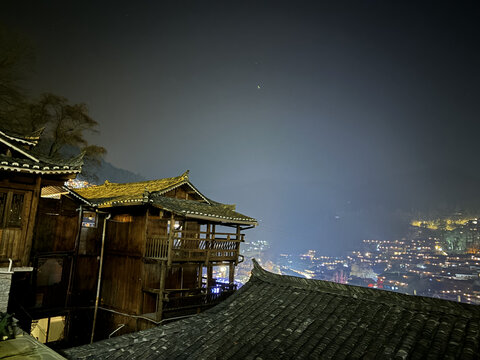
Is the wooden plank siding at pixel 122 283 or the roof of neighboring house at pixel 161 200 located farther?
the wooden plank siding at pixel 122 283

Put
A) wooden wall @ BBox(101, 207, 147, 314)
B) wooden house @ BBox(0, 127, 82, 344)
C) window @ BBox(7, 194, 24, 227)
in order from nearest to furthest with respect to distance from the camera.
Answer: wooden house @ BBox(0, 127, 82, 344)
window @ BBox(7, 194, 24, 227)
wooden wall @ BBox(101, 207, 147, 314)

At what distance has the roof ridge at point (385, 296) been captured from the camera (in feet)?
22.3

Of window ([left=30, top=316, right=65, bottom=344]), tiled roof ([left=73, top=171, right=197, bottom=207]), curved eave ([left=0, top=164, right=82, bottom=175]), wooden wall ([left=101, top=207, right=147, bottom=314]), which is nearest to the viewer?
curved eave ([left=0, top=164, right=82, bottom=175])

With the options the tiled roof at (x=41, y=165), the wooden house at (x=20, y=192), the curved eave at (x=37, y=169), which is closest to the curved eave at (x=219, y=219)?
the tiled roof at (x=41, y=165)

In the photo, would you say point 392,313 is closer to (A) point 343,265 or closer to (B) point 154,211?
(B) point 154,211

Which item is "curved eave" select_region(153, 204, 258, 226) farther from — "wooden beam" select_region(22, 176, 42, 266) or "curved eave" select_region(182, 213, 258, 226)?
"wooden beam" select_region(22, 176, 42, 266)

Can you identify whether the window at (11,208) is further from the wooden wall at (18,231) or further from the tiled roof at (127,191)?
the tiled roof at (127,191)

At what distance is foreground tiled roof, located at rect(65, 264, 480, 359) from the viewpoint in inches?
243

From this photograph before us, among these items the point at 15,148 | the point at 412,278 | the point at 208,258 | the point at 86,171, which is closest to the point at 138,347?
the point at 15,148

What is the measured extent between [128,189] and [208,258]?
777 cm

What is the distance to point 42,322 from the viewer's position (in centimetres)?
1920

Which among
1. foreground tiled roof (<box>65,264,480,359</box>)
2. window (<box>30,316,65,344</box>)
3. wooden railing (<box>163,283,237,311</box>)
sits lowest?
window (<box>30,316,65,344</box>)

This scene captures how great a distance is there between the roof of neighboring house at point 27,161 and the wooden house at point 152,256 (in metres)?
4.97

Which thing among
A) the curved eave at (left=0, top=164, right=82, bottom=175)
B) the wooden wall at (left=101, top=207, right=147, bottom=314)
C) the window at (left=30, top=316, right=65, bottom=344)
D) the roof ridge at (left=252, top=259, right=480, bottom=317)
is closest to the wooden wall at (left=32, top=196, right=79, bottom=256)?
the wooden wall at (left=101, top=207, right=147, bottom=314)
